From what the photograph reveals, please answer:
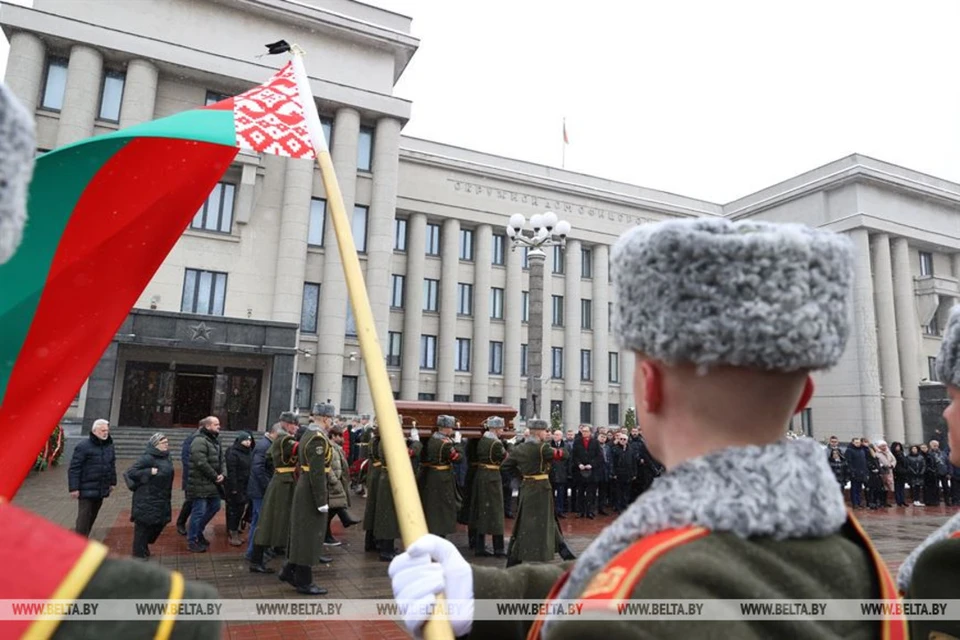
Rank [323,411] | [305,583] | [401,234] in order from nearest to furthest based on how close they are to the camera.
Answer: [305,583] < [323,411] < [401,234]

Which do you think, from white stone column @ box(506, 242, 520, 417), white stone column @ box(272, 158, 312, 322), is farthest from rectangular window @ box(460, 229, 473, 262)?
white stone column @ box(272, 158, 312, 322)

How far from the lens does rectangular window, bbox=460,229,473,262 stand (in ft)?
116

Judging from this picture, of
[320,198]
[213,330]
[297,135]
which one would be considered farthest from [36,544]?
[320,198]

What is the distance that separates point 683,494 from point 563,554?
8.49 metres

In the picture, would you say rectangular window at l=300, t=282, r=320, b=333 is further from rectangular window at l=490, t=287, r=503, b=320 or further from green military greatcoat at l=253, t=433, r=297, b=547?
green military greatcoat at l=253, t=433, r=297, b=547

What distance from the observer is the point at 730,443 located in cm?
121

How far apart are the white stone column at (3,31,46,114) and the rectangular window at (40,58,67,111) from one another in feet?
1.62

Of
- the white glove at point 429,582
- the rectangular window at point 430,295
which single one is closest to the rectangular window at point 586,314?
the rectangular window at point 430,295

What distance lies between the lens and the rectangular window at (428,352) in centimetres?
3322

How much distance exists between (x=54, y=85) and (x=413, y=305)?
1830cm

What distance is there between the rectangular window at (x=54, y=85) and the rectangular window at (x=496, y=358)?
76.4ft

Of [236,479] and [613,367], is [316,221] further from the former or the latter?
[613,367]

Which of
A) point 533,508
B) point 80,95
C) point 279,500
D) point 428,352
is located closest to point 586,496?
point 533,508

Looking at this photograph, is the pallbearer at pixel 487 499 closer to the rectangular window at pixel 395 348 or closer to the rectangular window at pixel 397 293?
the rectangular window at pixel 395 348
